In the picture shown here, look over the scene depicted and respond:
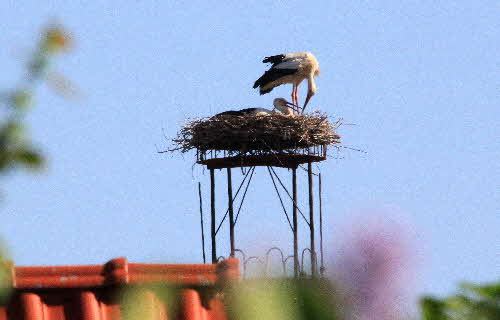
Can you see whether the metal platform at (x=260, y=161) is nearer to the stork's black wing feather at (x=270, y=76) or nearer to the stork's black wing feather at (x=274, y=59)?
the stork's black wing feather at (x=270, y=76)

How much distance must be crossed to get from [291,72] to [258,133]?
8.16ft

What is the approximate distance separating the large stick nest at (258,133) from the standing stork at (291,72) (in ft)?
5.74

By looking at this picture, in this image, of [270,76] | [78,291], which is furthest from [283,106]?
[78,291]

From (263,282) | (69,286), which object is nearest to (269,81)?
(69,286)

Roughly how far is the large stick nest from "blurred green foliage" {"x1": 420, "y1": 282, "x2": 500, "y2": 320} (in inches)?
426

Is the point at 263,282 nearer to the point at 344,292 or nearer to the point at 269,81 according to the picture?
the point at 344,292

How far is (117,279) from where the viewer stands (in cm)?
304

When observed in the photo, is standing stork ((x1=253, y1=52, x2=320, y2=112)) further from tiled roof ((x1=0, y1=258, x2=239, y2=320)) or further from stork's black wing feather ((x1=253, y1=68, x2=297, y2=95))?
tiled roof ((x1=0, y1=258, x2=239, y2=320))

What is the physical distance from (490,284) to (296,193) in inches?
442

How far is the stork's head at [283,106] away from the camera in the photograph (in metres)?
12.6

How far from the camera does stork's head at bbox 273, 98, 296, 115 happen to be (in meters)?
12.6

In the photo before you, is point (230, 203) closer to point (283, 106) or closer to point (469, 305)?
point (283, 106)

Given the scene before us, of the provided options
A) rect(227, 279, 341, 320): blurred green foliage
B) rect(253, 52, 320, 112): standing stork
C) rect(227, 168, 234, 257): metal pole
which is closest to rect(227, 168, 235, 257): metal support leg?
rect(227, 168, 234, 257): metal pole

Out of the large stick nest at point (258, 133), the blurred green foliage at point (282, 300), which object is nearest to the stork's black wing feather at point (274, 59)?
the large stick nest at point (258, 133)
